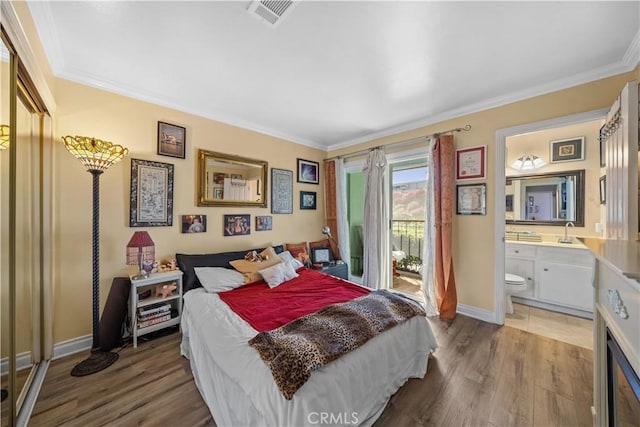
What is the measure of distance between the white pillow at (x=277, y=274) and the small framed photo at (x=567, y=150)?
13.0ft

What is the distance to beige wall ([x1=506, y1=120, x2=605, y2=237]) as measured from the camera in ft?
10.2

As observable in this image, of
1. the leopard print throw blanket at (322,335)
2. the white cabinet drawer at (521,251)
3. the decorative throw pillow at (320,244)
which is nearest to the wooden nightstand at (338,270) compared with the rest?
the decorative throw pillow at (320,244)

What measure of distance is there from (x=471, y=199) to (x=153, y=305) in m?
3.66

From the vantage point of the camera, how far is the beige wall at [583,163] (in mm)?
3096

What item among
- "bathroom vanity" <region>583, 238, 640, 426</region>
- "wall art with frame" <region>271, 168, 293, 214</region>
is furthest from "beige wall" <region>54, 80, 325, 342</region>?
"bathroom vanity" <region>583, 238, 640, 426</region>

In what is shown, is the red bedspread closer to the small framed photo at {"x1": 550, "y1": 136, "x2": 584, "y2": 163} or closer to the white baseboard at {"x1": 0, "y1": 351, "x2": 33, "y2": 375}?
the white baseboard at {"x1": 0, "y1": 351, "x2": 33, "y2": 375}

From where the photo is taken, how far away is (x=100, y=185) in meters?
2.25

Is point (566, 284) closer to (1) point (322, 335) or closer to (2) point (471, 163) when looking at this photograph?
(2) point (471, 163)

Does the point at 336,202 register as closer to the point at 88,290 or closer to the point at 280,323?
the point at 280,323

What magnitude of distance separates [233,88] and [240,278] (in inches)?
76.5

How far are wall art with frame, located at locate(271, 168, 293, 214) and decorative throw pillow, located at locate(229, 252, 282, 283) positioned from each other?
100 centimetres

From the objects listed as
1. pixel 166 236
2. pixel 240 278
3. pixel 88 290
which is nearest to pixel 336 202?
pixel 240 278

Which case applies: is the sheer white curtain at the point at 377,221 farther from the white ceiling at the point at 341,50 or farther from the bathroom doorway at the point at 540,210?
the bathroom doorway at the point at 540,210

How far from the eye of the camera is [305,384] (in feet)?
3.74
